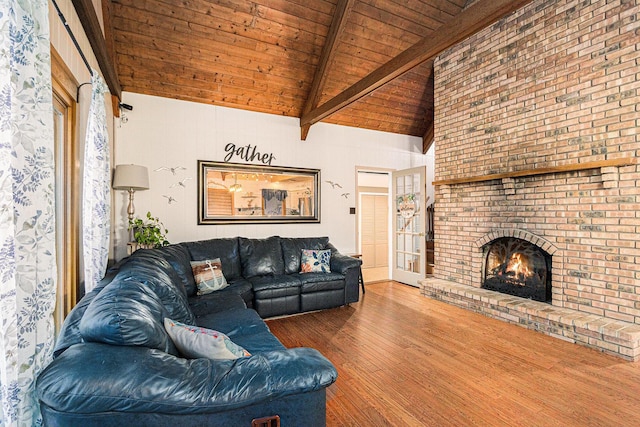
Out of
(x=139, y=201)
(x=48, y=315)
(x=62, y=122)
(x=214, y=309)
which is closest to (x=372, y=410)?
(x=214, y=309)

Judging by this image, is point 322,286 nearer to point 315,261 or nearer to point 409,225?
point 315,261

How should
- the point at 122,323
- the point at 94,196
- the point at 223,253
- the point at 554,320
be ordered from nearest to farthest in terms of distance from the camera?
the point at 122,323 < the point at 94,196 < the point at 554,320 < the point at 223,253

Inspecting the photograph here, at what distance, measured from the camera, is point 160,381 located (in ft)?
3.65

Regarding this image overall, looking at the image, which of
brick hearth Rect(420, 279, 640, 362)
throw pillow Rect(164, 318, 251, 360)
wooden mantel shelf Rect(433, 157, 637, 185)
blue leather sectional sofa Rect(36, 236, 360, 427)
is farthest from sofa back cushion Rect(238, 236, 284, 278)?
wooden mantel shelf Rect(433, 157, 637, 185)

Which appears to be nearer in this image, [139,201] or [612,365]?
[612,365]

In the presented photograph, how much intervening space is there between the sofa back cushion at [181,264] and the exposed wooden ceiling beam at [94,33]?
6.44 feet

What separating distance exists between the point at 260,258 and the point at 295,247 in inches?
23.3

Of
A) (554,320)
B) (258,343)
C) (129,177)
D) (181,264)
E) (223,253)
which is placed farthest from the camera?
(223,253)

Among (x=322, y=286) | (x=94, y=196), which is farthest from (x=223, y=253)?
(x=94, y=196)

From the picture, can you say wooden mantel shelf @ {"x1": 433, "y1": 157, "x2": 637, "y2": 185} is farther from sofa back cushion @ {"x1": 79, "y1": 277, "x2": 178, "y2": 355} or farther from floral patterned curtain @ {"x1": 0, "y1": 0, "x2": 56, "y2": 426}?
floral patterned curtain @ {"x1": 0, "y1": 0, "x2": 56, "y2": 426}

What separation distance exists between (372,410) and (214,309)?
167 centimetres

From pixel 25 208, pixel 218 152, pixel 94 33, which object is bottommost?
pixel 25 208

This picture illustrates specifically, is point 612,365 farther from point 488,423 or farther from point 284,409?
point 284,409

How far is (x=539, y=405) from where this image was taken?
7.15 ft
